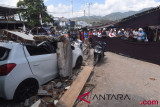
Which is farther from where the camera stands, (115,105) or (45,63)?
(45,63)

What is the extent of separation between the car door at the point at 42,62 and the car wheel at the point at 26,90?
0.25 meters

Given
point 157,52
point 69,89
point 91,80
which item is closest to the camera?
point 69,89

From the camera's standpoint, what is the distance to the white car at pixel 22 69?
9.20 feet

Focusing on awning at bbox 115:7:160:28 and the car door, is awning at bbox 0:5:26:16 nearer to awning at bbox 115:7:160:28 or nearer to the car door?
awning at bbox 115:7:160:28

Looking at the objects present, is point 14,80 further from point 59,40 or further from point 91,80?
point 91,80

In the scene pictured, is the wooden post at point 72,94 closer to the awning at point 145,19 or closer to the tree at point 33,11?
the awning at point 145,19

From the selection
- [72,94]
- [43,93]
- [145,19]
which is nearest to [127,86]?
[72,94]

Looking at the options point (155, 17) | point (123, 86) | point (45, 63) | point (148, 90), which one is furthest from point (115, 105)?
point (155, 17)

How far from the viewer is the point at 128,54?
8.96 metres

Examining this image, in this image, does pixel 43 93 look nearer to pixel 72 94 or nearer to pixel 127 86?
pixel 72 94

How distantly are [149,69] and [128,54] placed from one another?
281cm

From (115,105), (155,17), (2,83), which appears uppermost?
(155,17)

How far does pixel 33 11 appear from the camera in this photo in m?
22.4

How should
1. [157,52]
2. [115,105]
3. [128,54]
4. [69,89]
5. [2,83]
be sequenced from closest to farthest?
[2,83] → [115,105] → [69,89] → [157,52] → [128,54]
